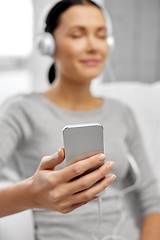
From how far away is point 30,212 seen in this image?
0.68 metres

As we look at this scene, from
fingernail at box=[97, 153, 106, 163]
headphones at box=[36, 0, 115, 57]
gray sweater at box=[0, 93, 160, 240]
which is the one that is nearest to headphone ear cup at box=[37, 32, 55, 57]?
headphones at box=[36, 0, 115, 57]

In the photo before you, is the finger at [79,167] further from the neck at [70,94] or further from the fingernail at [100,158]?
the neck at [70,94]

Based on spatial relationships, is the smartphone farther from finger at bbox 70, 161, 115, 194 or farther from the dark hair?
the dark hair

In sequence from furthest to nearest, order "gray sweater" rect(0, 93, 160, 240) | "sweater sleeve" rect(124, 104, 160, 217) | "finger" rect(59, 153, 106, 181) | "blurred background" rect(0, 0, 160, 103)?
1. "blurred background" rect(0, 0, 160, 103)
2. "sweater sleeve" rect(124, 104, 160, 217)
3. "gray sweater" rect(0, 93, 160, 240)
4. "finger" rect(59, 153, 106, 181)

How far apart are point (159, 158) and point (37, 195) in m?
0.71

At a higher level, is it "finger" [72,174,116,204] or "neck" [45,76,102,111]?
"neck" [45,76,102,111]

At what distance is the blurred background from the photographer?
152 centimetres

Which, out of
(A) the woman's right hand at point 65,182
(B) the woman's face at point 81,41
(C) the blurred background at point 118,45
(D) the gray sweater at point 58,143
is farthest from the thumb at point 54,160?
(C) the blurred background at point 118,45

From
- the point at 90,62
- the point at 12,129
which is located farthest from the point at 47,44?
the point at 12,129

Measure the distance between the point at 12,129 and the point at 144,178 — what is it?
1.25ft

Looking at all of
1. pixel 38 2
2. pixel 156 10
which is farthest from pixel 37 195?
pixel 156 10

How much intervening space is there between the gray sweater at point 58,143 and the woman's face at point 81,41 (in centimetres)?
12

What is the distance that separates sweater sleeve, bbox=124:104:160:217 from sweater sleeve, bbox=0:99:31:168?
0.30 m

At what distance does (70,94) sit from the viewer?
792mm
